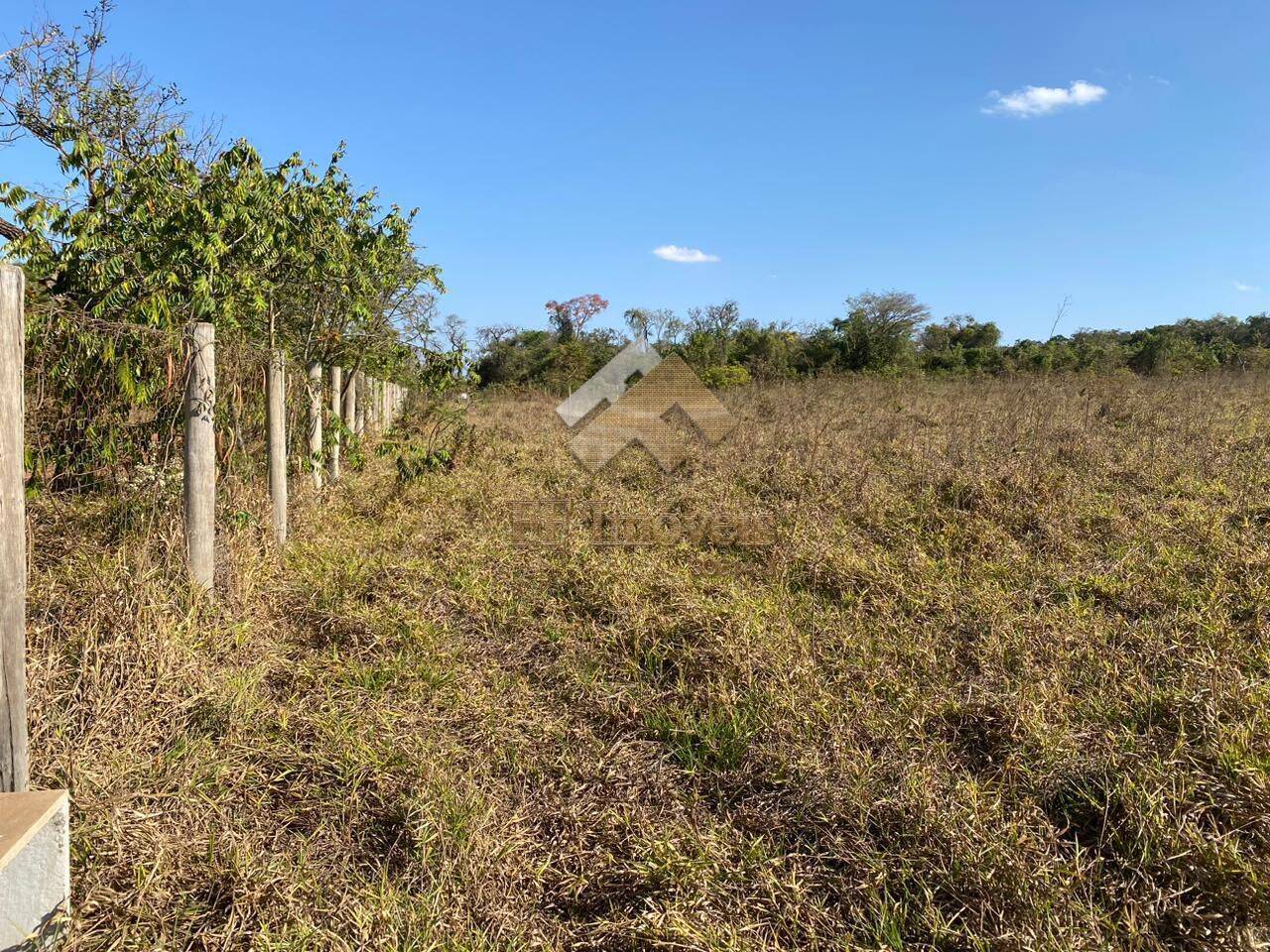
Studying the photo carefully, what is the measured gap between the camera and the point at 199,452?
2965 mm

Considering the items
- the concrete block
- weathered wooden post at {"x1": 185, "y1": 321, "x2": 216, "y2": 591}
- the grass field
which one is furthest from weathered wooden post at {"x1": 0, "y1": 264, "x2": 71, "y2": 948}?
weathered wooden post at {"x1": 185, "y1": 321, "x2": 216, "y2": 591}

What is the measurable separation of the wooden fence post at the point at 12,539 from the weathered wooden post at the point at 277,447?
2263 millimetres

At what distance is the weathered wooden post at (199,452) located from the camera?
293 cm

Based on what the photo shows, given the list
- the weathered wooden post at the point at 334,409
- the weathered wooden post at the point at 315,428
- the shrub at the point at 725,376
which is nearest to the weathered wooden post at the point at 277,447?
the weathered wooden post at the point at 315,428

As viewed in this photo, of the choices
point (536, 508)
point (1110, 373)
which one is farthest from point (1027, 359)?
point (536, 508)

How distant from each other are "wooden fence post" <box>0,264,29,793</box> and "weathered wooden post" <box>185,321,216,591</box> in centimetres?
118

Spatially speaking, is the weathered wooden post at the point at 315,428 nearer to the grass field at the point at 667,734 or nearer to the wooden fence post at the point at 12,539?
the grass field at the point at 667,734

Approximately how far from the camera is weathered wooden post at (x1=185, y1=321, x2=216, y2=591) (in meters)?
2.93

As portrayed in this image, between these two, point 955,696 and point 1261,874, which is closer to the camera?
point 1261,874

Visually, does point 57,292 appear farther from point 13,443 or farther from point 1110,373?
point 1110,373

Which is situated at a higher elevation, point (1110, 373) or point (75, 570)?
point (1110, 373)

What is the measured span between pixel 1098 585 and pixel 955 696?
5.04 feet

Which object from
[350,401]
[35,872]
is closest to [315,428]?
[350,401]

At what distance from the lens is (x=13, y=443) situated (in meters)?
1.74
